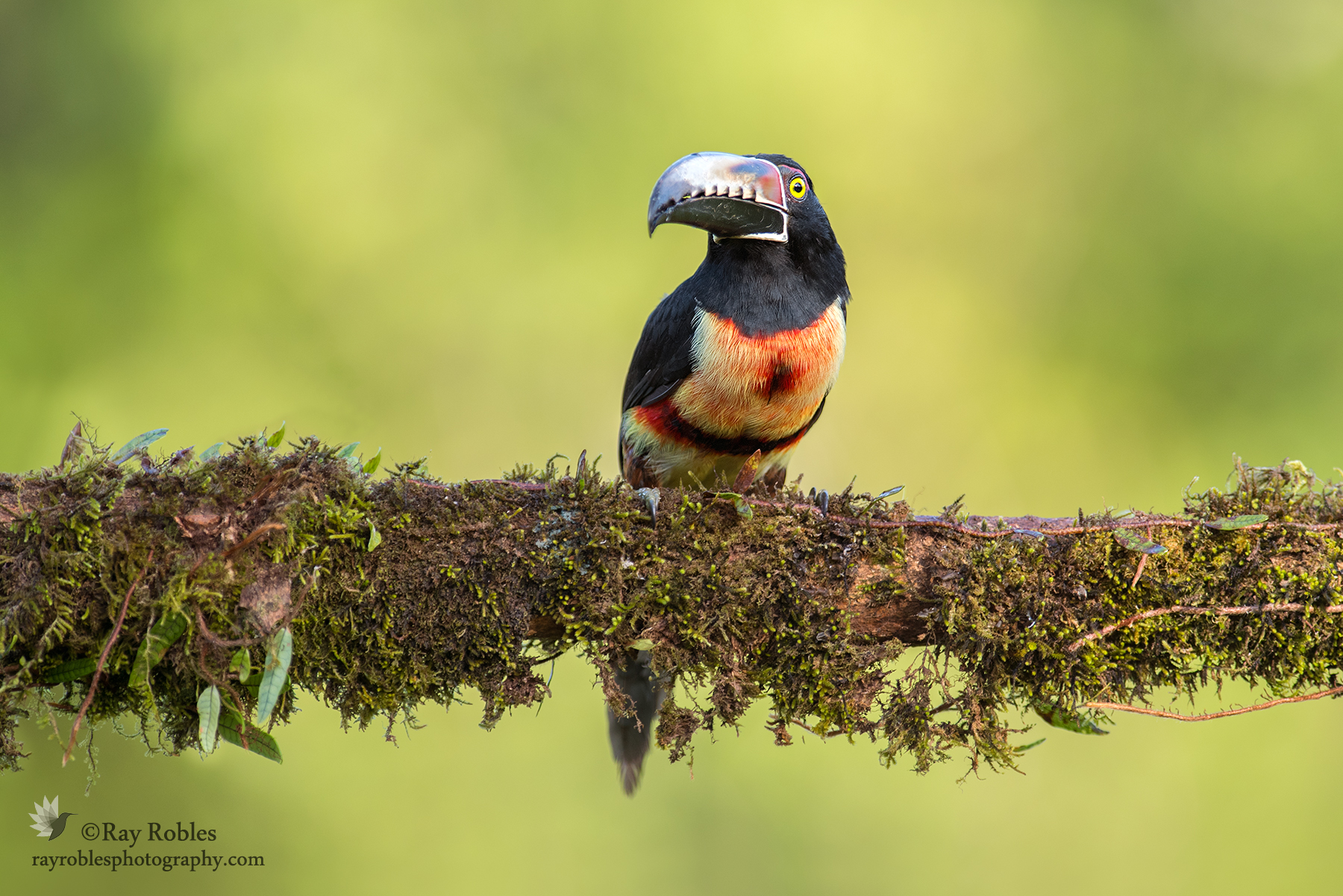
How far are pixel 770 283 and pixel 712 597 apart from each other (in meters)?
1.20

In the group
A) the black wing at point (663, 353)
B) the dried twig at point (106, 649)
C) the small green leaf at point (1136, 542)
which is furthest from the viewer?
the black wing at point (663, 353)

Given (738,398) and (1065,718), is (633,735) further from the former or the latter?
(1065,718)

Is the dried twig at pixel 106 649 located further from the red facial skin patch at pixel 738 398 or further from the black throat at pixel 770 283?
the black throat at pixel 770 283

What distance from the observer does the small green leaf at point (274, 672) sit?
76.0 inches

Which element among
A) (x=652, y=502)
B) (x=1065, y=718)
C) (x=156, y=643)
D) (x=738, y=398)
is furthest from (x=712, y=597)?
(x=156, y=643)

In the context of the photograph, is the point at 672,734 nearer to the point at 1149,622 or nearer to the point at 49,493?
the point at 1149,622

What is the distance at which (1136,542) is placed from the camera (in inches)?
84.5

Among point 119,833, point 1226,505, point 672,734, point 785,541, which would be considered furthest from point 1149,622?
point 119,833

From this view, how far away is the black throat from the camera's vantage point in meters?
2.98

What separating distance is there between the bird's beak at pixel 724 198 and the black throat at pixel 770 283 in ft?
0.19

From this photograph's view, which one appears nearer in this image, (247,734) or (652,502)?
(247,734)

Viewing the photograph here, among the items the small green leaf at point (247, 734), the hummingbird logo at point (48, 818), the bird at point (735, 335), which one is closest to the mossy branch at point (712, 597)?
the small green leaf at point (247, 734)

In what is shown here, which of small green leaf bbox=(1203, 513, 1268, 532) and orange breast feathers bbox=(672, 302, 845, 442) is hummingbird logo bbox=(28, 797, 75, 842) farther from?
small green leaf bbox=(1203, 513, 1268, 532)

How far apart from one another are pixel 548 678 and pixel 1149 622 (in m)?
1.31
